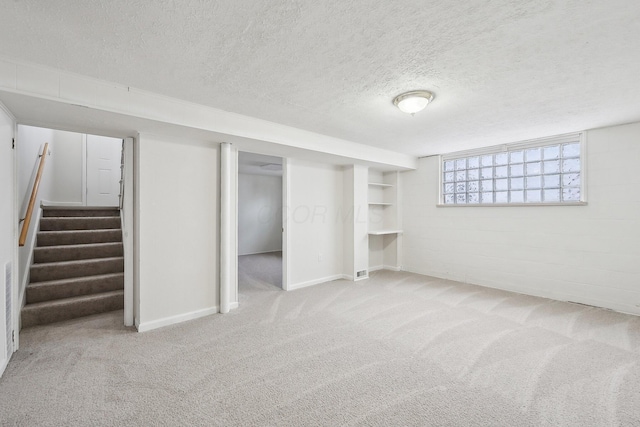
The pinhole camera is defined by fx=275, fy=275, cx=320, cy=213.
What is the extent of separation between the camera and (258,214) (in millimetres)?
7867

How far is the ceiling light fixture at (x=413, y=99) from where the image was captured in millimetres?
2311

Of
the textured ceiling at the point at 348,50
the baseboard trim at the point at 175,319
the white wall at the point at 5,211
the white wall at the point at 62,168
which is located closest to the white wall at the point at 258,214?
the white wall at the point at 62,168

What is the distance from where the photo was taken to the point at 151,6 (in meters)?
1.36

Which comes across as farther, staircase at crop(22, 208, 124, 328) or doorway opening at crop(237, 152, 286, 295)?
doorway opening at crop(237, 152, 286, 295)

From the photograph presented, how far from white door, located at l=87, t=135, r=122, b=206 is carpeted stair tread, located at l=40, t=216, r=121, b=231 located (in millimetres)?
1320

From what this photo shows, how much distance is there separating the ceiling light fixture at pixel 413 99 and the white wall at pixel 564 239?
260 centimetres

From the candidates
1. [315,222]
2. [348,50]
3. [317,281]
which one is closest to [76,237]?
[315,222]

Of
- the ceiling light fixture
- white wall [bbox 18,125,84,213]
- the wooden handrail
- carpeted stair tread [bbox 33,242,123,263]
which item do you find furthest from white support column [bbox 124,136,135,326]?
the ceiling light fixture

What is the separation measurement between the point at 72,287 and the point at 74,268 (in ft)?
0.99

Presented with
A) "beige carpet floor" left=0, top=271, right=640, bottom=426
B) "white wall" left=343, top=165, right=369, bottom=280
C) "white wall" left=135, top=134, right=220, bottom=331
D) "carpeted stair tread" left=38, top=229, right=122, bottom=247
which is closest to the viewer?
"beige carpet floor" left=0, top=271, right=640, bottom=426

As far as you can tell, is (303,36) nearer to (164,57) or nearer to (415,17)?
(415,17)

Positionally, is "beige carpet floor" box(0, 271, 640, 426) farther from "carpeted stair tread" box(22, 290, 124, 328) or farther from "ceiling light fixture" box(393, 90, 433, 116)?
"ceiling light fixture" box(393, 90, 433, 116)

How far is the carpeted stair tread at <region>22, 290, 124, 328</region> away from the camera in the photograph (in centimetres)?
276

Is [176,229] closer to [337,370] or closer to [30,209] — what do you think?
[30,209]
